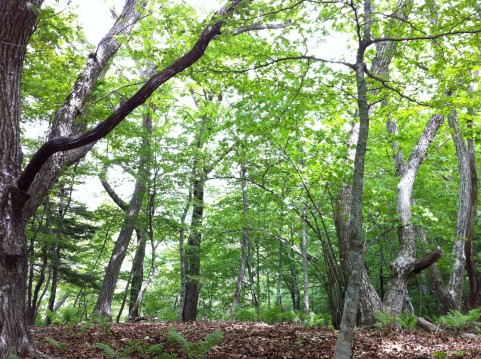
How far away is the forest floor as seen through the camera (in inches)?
174

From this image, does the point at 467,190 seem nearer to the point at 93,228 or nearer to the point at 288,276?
the point at 288,276

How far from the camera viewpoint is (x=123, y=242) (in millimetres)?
10508

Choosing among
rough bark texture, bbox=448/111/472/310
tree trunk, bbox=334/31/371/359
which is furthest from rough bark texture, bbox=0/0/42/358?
rough bark texture, bbox=448/111/472/310

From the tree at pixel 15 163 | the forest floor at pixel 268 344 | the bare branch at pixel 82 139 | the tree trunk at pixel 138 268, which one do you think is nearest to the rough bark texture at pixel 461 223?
the forest floor at pixel 268 344

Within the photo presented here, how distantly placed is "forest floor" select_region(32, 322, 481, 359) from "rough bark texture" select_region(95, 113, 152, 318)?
3708 millimetres

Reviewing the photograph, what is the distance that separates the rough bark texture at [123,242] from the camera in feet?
31.4

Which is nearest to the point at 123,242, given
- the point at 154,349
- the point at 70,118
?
the point at 70,118

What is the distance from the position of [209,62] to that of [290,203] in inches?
135

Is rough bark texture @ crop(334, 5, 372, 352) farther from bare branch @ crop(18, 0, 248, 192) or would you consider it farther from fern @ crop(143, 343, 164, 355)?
fern @ crop(143, 343, 164, 355)

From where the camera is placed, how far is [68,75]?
7.94 m

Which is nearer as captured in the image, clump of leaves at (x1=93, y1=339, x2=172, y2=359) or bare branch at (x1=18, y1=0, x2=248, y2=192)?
bare branch at (x1=18, y1=0, x2=248, y2=192)

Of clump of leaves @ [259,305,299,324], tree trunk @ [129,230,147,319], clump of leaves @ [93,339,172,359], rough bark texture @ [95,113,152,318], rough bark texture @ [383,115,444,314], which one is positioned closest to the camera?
clump of leaves @ [93,339,172,359]

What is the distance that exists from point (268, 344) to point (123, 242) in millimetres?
6942

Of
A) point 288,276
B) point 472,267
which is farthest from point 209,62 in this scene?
point 288,276
